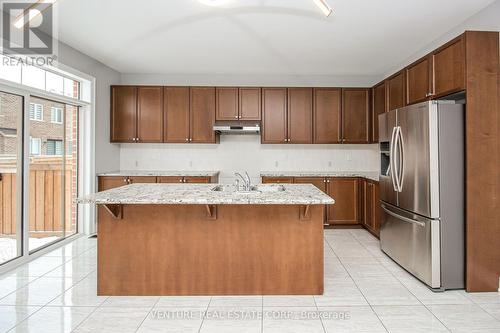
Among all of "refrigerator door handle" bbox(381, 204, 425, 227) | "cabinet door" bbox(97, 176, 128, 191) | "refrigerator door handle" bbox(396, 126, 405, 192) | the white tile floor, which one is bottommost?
the white tile floor

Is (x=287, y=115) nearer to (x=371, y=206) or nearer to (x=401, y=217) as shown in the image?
(x=371, y=206)

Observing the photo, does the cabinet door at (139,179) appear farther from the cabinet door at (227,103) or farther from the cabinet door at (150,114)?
the cabinet door at (227,103)

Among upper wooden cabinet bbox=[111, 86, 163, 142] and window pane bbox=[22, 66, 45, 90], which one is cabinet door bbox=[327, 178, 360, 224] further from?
window pane bbox=[22, 66, 45, 90]

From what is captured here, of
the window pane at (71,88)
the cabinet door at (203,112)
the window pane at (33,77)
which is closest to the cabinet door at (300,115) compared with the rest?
the cabinet door at (203,112)

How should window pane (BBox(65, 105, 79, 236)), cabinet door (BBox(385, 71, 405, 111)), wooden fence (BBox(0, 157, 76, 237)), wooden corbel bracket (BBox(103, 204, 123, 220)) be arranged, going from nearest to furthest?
wooden corbel bracket (BBox(103, 204, 123, 220))
wooden fence (BBox(0, 157, 76, 237))
cabinet door (BBox(385, 71, 405, 111))
window pane (BBox(65, 105, 79, 236))

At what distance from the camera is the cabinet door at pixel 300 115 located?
5.48 metres

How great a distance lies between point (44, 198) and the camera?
4.23m

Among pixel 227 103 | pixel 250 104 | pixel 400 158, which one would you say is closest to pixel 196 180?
pixel 227 103

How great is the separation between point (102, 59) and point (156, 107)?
1.08 metres

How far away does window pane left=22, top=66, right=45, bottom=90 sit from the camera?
12.2ft

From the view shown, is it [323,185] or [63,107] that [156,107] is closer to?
[63,107]

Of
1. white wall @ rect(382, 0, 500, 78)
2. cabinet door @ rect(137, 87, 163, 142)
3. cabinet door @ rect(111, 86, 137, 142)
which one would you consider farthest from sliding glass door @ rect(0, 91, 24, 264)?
white wall @ rect(382, 0, 500, 78)

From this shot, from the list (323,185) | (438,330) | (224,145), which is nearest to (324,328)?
(438,330)

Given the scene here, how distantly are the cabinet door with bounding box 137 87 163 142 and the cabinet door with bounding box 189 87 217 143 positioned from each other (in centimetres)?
56
